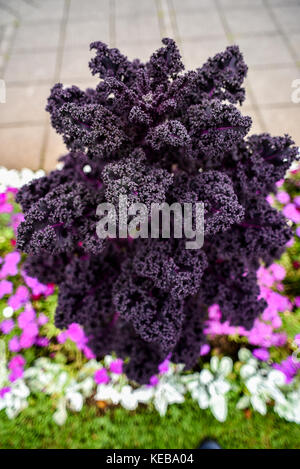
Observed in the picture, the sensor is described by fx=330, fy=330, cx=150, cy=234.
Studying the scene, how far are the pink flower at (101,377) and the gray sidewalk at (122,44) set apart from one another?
164cm

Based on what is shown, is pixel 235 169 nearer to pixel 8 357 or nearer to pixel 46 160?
pixel 8 357

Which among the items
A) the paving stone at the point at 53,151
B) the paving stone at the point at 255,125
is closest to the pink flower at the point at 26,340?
the paving stone at the point at 53,151

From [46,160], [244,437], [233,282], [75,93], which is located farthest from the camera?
[46,160]

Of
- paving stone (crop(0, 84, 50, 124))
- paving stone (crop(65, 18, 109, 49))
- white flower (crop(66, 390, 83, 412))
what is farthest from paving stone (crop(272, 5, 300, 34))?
white flower (crop(66, 390, 83, 412))

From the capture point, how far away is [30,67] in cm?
338

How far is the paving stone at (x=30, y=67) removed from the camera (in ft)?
10.8

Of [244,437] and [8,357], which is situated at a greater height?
[8,357]

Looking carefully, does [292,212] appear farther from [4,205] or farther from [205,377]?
[4,205]

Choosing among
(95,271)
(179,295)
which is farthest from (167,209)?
(95,271)

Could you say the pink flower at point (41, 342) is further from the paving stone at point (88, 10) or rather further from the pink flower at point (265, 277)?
the paving stone at point (88, 10)

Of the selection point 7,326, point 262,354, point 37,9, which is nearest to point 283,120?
point 262,354

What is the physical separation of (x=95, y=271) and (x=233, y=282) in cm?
62

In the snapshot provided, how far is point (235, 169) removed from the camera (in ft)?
4.27

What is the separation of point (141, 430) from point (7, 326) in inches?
36.6
